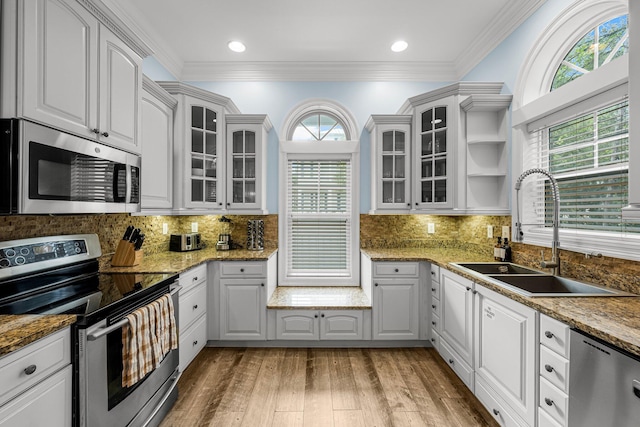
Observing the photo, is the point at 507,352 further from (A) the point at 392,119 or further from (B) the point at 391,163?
(A) the point at 392,119

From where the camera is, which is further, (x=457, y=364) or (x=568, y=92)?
(x=457, y=364)

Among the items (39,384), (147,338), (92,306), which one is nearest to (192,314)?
(147,338)

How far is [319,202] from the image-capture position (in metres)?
3.57

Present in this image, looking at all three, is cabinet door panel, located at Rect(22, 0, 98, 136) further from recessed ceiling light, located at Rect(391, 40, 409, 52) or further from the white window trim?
the white window trim

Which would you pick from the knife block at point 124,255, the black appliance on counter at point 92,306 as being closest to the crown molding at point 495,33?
the black appliance on counter at point 92,306

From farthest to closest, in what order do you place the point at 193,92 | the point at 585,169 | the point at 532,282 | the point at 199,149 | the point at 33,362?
the point at 199,149
the point at 193,92
the point at 532,282
the point at 585,169
the point at 33,362

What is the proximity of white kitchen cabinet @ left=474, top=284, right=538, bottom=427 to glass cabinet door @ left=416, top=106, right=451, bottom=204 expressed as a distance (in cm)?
113

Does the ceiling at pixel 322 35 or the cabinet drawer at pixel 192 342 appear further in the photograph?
the ceiling at pixel 322 35

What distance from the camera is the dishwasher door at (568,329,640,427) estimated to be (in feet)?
3.48

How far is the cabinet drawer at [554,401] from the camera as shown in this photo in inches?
52.6

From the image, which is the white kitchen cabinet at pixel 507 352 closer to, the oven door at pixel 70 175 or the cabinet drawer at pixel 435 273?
the cabinet drawer at pixel 435 273

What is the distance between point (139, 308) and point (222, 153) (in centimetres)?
187

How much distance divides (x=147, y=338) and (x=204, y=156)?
6.10ft

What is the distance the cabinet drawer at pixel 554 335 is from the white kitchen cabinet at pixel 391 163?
1.80 m
